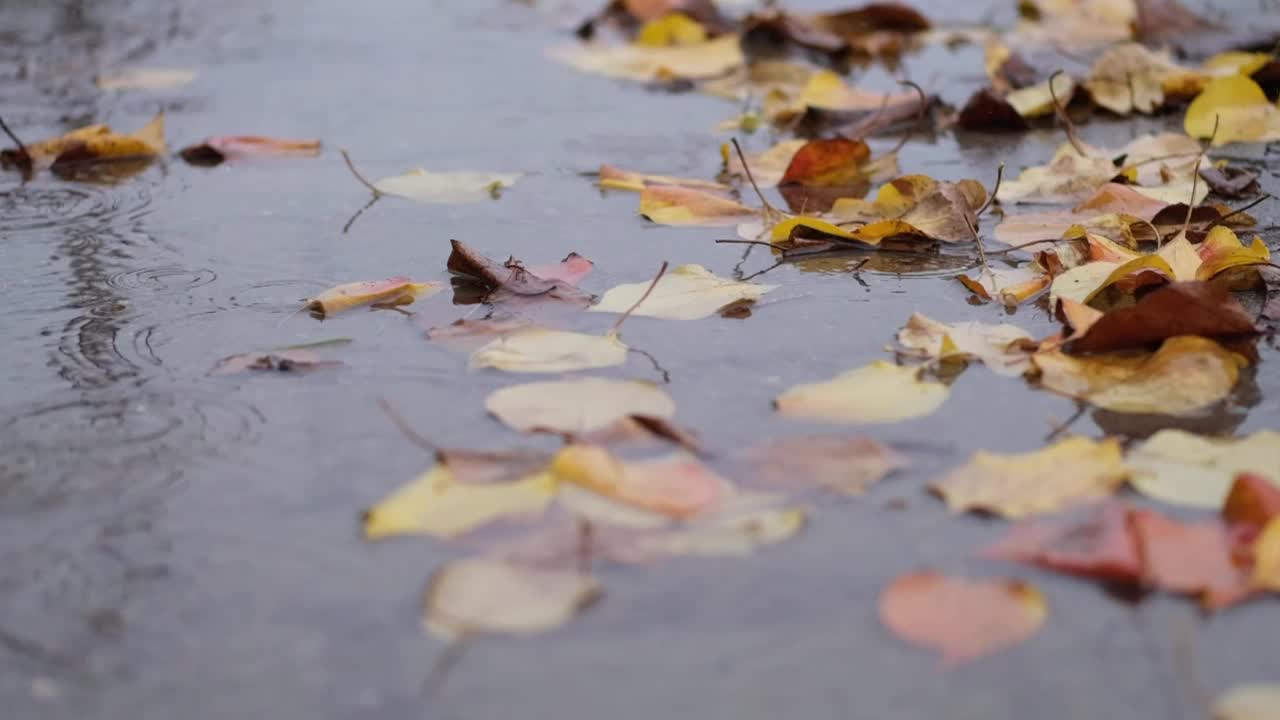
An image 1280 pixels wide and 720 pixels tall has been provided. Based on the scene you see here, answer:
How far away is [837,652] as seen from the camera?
84 cm

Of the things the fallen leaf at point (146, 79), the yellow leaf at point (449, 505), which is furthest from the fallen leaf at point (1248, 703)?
the fallen leaf at point (146, 79)

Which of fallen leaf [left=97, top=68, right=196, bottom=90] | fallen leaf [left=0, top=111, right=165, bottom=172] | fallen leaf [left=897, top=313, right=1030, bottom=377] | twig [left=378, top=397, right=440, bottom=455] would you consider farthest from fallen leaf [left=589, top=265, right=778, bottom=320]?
fallen leaf [left=97, top=68, right=196, bottom=90]

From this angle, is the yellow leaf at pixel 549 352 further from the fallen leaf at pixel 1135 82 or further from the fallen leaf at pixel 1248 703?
the fallen leaf at pixel 1135 82

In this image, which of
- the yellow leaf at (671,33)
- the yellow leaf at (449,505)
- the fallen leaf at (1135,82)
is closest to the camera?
the yellow leaf at (449,505)

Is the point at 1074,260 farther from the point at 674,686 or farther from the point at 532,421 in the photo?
the point at 674,686

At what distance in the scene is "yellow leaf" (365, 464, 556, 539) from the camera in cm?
98

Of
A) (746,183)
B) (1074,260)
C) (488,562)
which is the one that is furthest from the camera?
(746,183)

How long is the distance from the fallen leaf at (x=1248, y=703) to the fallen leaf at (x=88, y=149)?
6.08 feet

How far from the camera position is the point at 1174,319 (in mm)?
1229

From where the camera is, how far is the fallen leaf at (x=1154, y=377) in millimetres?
1159

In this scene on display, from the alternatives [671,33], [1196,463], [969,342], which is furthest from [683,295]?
[671,33]

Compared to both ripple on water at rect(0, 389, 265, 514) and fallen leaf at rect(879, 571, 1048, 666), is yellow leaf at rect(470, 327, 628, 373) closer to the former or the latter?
ripple on water at rect(0, 389, 265, 514)

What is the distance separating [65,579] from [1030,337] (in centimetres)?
88

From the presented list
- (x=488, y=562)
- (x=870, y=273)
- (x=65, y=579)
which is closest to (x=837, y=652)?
(x=488, y=562)
